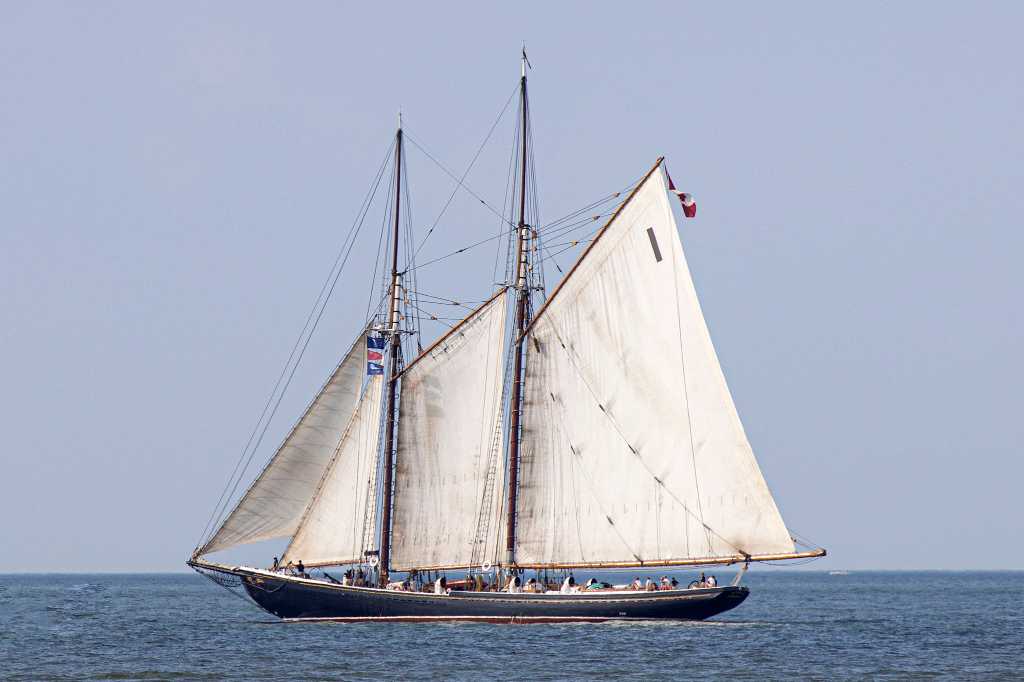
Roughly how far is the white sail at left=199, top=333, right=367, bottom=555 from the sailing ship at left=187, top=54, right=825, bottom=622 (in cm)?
9

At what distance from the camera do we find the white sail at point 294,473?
71375mm

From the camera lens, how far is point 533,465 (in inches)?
2844

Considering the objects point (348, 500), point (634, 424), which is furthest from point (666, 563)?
point (348, 500)

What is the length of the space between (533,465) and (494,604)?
268 inches

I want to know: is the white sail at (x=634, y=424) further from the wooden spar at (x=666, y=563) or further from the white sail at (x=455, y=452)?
the white sail at (x=455, y=452)

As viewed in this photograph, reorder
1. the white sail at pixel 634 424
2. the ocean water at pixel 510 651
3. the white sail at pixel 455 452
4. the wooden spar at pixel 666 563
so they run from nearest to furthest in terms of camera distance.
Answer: the ocean water at pixel 510 651 → the wooden spar at pixel 666 563 → the white sail at pixel 634 424 → the white sail at pixel 455 452

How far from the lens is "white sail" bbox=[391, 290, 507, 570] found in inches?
2889

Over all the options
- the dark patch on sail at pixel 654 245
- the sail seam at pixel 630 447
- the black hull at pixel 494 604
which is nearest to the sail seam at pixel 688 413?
the sail seam at pixel 630 447

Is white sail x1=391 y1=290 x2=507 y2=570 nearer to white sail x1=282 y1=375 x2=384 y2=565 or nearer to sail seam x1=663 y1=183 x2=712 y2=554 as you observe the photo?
white sail x1=282 y1=375 x2=384 y2=565

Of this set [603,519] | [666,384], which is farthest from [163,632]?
[666,384]

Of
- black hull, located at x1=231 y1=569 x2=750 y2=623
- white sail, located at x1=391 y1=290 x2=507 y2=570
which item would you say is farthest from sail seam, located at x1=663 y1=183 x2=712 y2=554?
white sail, located at x1=391 y1=290 x2=507 y2=570

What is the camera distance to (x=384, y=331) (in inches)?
2950

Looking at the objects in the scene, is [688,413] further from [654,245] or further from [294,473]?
[294,473]

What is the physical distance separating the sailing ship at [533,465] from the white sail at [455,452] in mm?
79
